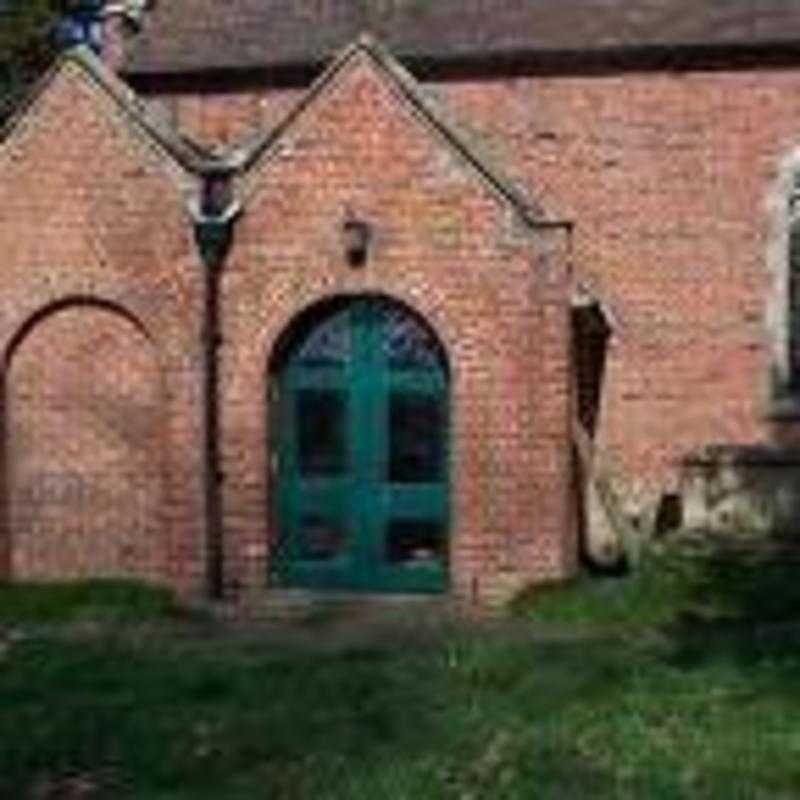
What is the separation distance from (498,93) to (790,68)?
10.4ft

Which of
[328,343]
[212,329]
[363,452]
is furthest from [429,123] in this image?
[363,452]

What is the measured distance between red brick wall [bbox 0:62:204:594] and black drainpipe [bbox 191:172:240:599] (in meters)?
0.09

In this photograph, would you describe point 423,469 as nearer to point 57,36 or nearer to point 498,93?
point 498,93

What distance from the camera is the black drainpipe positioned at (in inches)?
867

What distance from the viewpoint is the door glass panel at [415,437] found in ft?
72.5

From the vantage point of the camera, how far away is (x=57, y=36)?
141 ft

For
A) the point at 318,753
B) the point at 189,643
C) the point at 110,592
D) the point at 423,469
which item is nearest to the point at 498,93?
the point at 423,469

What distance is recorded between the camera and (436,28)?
88.8 feet

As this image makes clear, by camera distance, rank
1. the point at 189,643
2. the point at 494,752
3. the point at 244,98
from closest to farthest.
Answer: the point at 494,752 → the point at 189,643 → the point at 244,98

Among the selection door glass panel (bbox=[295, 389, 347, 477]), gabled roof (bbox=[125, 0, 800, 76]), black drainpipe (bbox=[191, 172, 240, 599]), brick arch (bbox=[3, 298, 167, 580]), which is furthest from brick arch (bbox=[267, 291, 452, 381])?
gabled roof (bbox=[125, 0, 800, 76])

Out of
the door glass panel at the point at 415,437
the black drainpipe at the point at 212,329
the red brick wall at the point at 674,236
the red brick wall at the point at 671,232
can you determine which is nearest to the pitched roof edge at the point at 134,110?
the black drainpipe at the point at 212,329

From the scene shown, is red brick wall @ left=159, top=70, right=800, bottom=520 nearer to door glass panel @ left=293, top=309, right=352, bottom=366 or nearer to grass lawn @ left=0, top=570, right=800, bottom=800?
door glass panel @ left=293, top=309, right=352, bottom=366

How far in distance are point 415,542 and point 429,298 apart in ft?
7.41

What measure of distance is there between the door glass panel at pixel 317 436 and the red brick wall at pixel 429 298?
379mm
